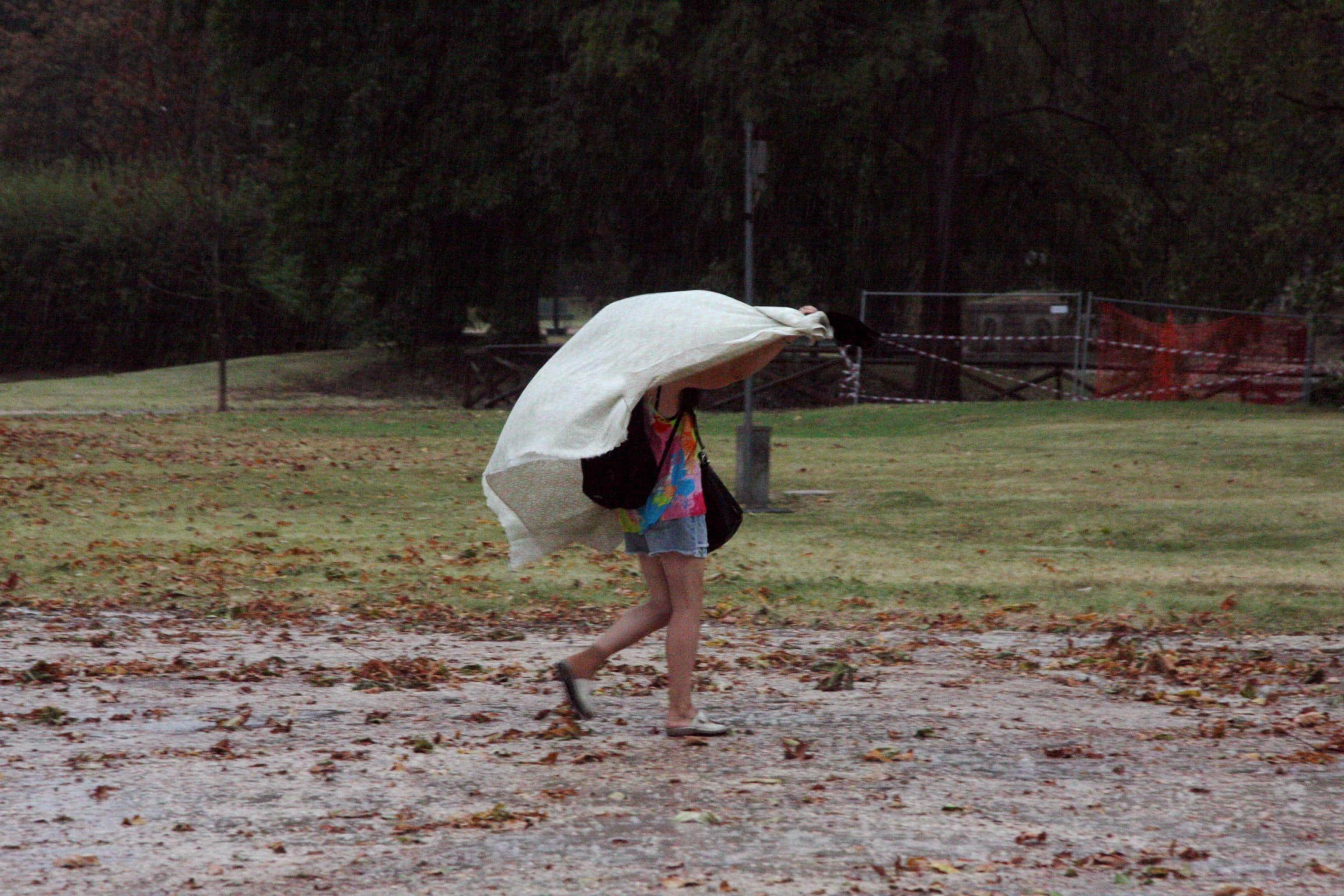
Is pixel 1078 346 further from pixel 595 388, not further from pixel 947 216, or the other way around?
pixel 595 388

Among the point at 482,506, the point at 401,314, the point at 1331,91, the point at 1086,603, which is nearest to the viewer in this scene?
the point at 1086,603

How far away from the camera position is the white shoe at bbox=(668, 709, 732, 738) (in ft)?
20.5

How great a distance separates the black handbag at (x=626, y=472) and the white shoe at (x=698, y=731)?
0.88 meters

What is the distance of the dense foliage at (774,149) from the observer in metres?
29.4

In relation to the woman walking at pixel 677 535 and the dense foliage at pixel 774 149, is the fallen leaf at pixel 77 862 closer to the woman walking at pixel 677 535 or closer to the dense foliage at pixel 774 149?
the woman walking at pixel 677 535

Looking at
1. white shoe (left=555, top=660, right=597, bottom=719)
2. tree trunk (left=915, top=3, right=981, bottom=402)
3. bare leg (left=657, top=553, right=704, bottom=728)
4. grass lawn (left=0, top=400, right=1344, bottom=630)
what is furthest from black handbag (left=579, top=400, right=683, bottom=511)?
tree trunk (left=915, top=3, right=981, bottom=402)

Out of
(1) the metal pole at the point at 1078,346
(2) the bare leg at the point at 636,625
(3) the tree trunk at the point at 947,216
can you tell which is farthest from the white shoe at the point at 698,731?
(3) the tree trunk at the point at 947,216

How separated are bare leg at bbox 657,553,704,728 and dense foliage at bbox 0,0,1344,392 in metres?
21.9

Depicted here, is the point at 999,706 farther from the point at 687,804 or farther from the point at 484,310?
the point at 484,310

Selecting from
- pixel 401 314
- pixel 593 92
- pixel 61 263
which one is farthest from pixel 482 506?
pixel 61 263

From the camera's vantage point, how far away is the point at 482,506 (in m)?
14.6

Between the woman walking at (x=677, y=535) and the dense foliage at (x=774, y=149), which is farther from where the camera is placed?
the dense foliage at (x=774, y=149)

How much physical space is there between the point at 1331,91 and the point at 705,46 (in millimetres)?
10277

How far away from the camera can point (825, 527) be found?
1352 centimetres
